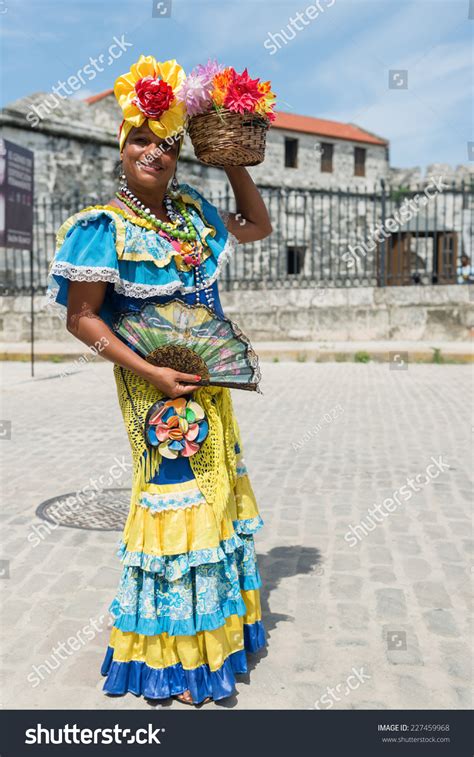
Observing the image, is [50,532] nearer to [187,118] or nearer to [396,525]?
[396,525]

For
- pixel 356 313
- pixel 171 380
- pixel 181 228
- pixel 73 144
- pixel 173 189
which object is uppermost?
pixel 73 144

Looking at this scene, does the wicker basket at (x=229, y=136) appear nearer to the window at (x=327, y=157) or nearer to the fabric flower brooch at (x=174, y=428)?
the fabric flower brooch at (x=174, y=428)

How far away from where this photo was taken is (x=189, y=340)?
2.60m

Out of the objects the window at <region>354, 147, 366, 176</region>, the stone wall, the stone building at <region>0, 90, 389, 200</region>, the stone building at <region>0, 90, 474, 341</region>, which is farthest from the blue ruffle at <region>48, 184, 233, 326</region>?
the window at <region>354, 147, 366, 176</region>

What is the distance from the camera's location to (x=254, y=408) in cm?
926

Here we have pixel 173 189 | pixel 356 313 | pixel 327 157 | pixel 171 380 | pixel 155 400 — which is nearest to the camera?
pixel 171 380

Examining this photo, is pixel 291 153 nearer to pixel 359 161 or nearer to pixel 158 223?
pixel 359 161

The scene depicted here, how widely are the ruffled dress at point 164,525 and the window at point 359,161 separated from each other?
40413 mm

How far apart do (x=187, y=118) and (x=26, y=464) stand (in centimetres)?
454

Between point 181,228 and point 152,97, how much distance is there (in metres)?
0.49

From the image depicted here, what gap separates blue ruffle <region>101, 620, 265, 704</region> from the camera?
2668 mm

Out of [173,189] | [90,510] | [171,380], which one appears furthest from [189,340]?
[90,510]

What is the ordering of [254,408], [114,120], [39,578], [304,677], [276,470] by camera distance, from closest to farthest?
[304,677] → [39,578] → [276,470] → [254,408] → [114,120]
